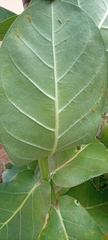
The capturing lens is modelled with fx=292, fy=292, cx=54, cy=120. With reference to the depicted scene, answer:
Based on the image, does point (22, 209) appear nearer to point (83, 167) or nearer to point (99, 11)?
point (83, 167)

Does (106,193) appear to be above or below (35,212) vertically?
below

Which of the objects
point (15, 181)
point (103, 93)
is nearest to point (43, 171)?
point (15, 181)

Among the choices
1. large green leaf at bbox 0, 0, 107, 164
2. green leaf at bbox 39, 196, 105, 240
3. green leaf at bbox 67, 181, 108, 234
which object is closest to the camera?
large green leaf at bbox 0, 0, 107, 164

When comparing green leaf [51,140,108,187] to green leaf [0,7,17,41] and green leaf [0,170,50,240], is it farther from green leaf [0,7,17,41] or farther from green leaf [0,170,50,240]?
green leaf [0,7,17,41]

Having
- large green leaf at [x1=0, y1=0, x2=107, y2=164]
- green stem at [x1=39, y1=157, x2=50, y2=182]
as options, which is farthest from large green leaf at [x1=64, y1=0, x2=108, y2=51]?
green stem at [x1=39, y1=157, x2=50, y2=182]

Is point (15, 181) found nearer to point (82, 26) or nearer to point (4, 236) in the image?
point (4, 236)

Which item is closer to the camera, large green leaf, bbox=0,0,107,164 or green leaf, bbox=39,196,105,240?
large green leaf, bbox=0,0,107,164

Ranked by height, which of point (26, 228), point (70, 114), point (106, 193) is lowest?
point (106, 193)

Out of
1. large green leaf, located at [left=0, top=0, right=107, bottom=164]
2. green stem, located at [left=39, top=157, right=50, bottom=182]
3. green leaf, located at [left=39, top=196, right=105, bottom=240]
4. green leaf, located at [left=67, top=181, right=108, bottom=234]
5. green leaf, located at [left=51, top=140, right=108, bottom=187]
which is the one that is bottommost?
green leaf, located at [left=67, top=181, right=108, bottom=234]
